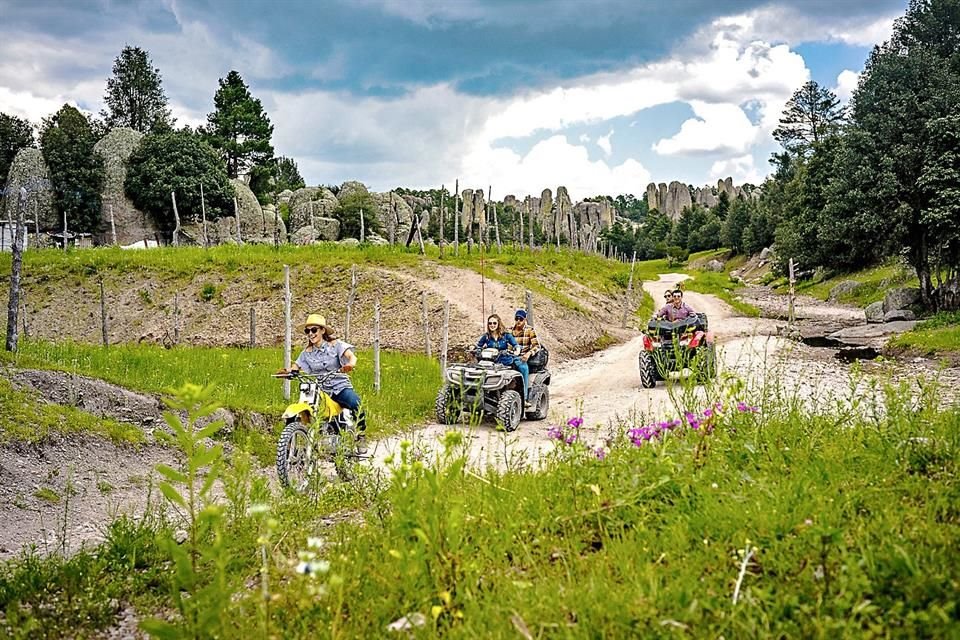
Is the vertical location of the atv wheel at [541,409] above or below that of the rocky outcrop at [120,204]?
below

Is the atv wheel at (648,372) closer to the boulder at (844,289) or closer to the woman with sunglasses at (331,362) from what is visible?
the woman with sunglasses at (331,362)

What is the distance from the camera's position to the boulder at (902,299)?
24.8 metres

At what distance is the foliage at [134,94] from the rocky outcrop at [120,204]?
14890 mm

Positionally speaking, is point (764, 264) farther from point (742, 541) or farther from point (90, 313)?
point (742, 541)

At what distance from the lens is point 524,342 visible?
11.6 metres

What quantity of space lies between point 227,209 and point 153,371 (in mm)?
35615

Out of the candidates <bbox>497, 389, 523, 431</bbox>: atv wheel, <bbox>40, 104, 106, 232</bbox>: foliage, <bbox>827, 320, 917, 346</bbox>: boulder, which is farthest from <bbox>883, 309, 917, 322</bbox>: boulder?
<bbox>40, 104, 106, 232</bbox>: foliage

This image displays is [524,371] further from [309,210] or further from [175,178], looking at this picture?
[309,210]

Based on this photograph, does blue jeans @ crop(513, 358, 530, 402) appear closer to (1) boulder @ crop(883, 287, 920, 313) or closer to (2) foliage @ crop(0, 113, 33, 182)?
(1) boulder @ crop(883, 287, 920, 313)

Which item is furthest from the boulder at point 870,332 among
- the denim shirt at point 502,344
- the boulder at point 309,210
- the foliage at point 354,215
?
the boulder at point 309,210

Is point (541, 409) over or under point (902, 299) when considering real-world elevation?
under

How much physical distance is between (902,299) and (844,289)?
11463mm

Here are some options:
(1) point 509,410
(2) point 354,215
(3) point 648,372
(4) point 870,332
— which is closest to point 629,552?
(1) point 509,410

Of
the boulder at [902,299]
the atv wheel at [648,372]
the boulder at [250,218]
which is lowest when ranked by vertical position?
the atv wheel at [648,372]
